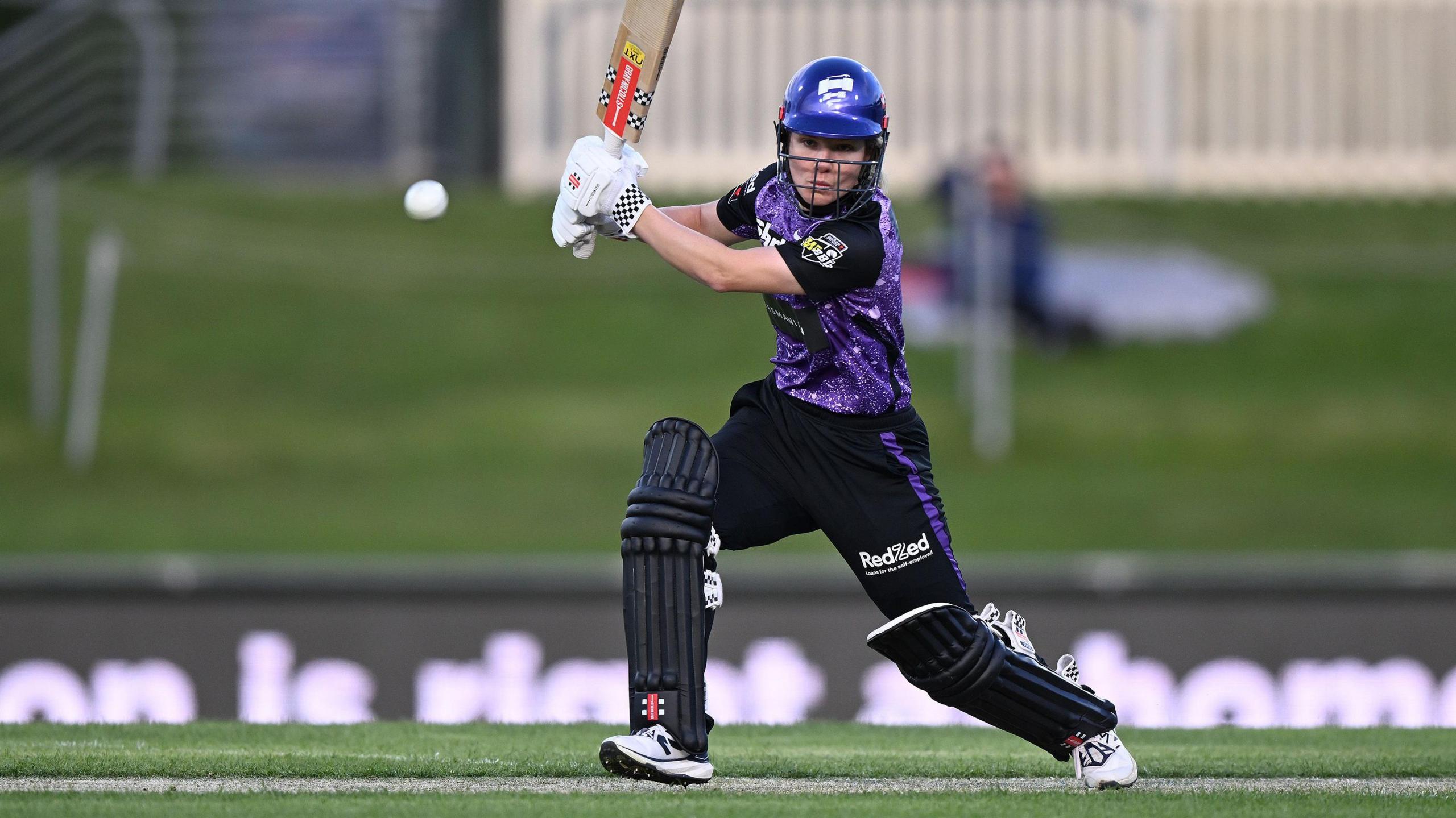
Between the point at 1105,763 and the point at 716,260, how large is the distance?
1575 millimetres

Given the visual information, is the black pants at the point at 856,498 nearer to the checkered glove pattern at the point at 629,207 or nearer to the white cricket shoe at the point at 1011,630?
the white cricket shoe at the point at 1011,630

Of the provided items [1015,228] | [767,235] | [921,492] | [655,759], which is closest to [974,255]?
[1015,228]

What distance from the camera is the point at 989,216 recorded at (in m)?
12.1

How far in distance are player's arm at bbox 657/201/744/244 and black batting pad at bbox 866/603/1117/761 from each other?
3.78 ft

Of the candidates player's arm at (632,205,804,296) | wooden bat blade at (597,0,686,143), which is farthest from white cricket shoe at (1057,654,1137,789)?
wooden bat blade at (597,0,686,143)

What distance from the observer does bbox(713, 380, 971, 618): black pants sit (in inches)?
186

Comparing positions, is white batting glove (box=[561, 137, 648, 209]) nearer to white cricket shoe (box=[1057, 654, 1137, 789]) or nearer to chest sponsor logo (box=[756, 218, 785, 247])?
chest sponsor logo (box=[756, 218, 785, 247])

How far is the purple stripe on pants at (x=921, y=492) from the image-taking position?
4770 millimetres

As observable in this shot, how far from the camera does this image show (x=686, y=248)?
459 cm

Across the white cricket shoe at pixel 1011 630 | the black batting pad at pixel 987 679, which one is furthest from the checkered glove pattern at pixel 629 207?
the white cricket shoe at pixel 1011 630

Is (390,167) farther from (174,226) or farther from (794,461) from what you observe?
(794,461)

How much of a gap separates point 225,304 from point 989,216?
5.56m

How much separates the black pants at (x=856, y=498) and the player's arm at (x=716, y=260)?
391mm

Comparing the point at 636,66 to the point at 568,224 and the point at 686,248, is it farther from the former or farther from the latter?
the point at 686,248
